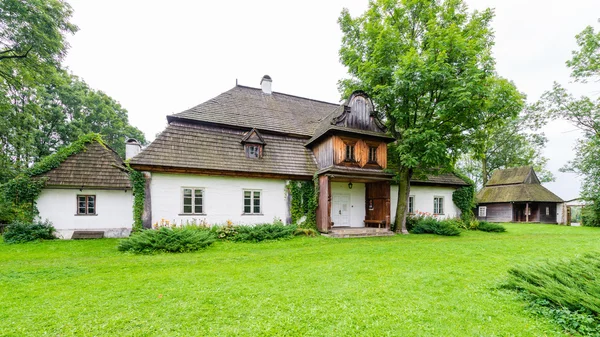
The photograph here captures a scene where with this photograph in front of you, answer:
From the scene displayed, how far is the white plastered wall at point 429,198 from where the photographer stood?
51.8 ft

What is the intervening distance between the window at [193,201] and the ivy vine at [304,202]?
450 cm

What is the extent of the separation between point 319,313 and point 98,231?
13.8m

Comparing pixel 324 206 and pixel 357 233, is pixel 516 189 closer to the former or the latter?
pixel 357 233

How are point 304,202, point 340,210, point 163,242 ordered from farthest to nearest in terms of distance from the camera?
point 340,210
point 304,202
point 163,242

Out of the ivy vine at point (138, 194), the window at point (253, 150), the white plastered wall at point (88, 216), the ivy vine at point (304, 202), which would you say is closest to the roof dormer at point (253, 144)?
the window at point (253, 150)

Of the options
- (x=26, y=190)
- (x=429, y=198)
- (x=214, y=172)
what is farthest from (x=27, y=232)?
(x=429, y=198)

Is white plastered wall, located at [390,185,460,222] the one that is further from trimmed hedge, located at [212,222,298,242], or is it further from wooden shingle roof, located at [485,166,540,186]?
wooden shingle roof, located at [485,166,540,186]

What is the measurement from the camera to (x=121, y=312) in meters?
3.89

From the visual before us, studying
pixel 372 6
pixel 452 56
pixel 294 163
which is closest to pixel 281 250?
pixel 294 163

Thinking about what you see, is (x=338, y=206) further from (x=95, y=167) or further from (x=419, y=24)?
(x=95, y=167)

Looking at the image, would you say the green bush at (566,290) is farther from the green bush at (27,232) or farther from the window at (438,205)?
the green bush at (27,232)

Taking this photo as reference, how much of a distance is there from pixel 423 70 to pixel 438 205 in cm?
1044

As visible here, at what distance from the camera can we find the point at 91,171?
13.1 meters

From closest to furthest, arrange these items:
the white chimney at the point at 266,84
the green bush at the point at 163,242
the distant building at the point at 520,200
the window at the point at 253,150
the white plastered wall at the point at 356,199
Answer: the green bush at the point at 163,242 → the window at the point at 253,150 → the white plastered wall at the point at 356,199 → the white chimney at the point at 266,84 → the distant building at the point at 520,200
